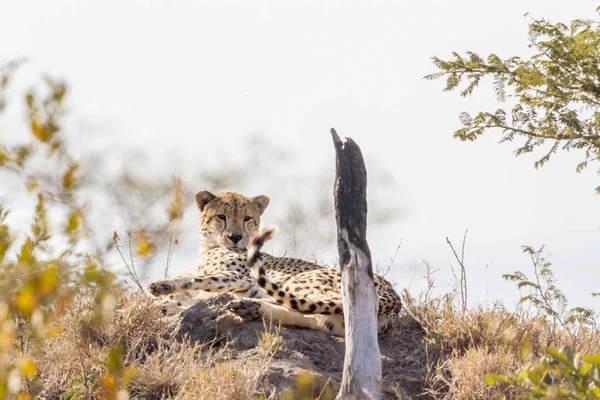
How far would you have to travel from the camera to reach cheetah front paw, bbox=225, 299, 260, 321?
5.49 meters

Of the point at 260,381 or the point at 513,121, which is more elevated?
the point at 513,121

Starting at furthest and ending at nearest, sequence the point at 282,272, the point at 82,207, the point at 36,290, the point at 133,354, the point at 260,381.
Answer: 1. the point at 282,272
2. the point at 133,354
3. the point at 260,381
4. the point at 82,207
5. the point at 36,290

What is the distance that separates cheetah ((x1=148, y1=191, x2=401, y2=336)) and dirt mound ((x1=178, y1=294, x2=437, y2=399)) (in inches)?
5.2

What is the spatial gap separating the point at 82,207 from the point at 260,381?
2543 millimetres

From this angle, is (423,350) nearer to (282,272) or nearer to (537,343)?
(537,343)

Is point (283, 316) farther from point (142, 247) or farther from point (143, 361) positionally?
point (142, 247)

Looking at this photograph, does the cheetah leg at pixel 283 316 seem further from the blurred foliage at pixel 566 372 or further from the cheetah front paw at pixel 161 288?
the blurred foliage at pixel 566 372

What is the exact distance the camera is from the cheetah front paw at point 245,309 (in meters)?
5.49

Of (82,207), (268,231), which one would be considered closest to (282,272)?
(268,231)

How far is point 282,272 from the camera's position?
683 cm

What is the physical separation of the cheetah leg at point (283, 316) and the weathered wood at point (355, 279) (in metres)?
0.79

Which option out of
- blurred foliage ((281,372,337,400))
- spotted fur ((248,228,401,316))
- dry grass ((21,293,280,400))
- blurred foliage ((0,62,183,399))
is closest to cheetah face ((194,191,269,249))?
spotted fur ((248,228,401,316))

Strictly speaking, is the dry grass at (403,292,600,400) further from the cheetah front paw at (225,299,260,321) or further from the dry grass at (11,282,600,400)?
the cheetah front paw at (225,299,260,321)

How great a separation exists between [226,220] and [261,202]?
45cm
